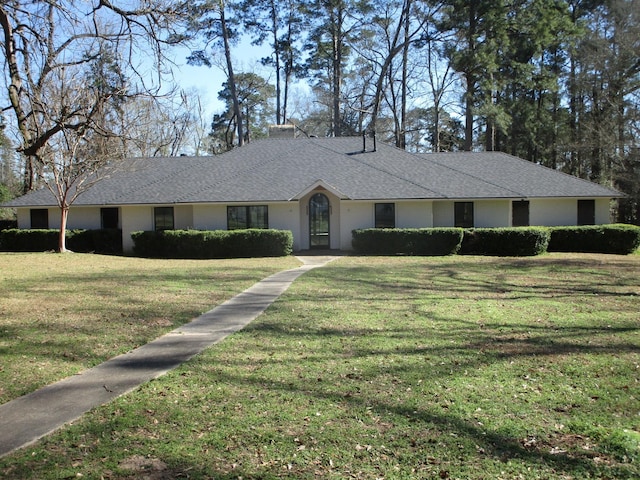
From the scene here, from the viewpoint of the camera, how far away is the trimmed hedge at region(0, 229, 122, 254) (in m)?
23.7

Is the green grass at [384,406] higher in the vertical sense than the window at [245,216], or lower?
lower

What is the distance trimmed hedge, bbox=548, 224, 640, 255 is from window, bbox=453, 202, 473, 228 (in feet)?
12.2

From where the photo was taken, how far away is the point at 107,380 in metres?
5.88

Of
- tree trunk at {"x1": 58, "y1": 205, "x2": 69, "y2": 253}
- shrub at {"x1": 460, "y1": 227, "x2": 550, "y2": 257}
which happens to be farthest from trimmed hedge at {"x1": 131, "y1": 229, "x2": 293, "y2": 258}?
shrub at {"x1": 460, "y1": 227, "x2": 550, "y2": 257}

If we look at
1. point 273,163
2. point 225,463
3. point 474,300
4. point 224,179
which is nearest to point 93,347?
point 225,463

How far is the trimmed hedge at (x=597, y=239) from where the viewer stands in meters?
22.3

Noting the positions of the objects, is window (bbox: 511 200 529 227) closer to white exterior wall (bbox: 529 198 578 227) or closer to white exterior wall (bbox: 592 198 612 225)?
white exterior wall (bbox: 529 198 578 227)

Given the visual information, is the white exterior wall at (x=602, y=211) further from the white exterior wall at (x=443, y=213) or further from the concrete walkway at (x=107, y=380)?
the concrete walkway at (x=107, y=380)

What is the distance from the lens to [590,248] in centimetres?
2309

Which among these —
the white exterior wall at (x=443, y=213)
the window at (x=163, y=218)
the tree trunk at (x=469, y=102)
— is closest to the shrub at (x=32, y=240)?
the window at (x=163, y=218)

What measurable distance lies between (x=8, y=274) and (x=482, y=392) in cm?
1405

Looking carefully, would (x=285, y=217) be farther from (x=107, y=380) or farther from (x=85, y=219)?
(x=107, y=380)

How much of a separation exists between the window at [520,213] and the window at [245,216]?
1256 centimetres

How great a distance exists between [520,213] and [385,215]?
24.2 ft
